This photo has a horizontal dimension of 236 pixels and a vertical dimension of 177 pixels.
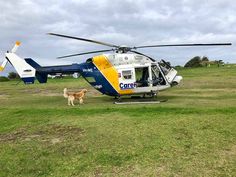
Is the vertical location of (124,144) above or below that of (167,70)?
below

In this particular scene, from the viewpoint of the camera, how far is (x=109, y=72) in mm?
15312

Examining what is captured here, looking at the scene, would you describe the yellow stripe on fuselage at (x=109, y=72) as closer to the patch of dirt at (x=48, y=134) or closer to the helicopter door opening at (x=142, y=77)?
the helicopter door opening at (x=142, y=77)

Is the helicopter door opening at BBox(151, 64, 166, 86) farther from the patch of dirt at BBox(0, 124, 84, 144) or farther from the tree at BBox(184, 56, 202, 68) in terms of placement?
the tree at BBox(184, 56, 202, 68)

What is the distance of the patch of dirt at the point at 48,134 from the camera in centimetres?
866

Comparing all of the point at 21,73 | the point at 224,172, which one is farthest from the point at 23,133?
the point at 21,73

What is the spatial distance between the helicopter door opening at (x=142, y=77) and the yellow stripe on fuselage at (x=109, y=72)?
545 mm

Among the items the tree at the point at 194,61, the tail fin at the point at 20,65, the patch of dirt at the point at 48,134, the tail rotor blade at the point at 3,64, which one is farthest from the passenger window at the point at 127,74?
the tree at the point at 194,61

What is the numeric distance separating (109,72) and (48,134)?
6.64 m

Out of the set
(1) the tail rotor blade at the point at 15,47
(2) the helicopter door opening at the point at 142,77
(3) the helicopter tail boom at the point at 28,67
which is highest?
(1) the tail rotor blade at the point at 15,47

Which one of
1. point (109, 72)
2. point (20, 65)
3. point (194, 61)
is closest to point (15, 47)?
point (20, 65)

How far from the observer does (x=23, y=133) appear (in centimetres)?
952

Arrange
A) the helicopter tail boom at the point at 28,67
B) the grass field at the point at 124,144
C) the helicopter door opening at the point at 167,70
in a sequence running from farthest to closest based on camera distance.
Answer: the helicopter tail boom at the point at 28,67, the helicopter door opening at the point at 167,70, the grass field at the point at 124,144

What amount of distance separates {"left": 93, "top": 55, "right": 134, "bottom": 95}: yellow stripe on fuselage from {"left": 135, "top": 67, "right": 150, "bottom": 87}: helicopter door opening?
21.5 inches

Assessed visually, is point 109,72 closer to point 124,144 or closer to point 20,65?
point 20,65
